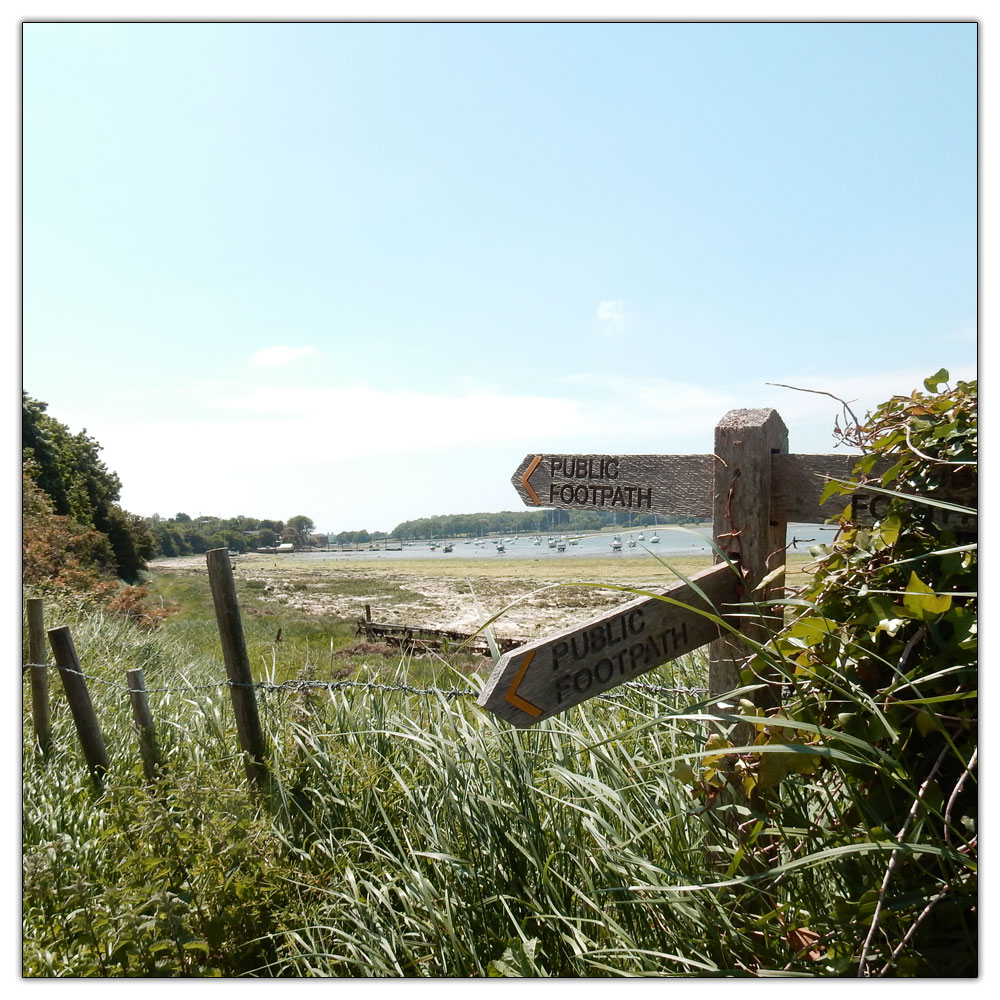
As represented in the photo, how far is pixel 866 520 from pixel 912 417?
239 mm

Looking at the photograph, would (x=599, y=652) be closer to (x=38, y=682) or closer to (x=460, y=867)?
(x=460, y=867)

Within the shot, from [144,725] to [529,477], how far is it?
7.34 ft

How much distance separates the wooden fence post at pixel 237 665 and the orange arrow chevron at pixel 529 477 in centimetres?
124

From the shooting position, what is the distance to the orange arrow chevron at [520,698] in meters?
1.36

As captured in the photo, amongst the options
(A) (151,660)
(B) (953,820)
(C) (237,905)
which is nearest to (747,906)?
(B) (953,820)

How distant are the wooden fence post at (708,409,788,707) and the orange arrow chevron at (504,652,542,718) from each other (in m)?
0.63

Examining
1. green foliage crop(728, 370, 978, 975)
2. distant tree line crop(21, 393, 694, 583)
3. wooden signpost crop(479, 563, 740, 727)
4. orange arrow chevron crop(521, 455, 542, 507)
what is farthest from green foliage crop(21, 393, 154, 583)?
green foliage crop(728, 370, 978, 975)

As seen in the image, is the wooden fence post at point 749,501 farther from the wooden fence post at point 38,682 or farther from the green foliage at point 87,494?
the green foliage at point 87,494

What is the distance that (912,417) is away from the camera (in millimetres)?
1410

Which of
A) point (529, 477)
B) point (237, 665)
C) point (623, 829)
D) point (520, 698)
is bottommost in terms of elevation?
point (623, 829)

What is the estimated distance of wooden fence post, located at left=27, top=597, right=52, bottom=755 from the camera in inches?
146

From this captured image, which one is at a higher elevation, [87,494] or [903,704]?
[87,494]

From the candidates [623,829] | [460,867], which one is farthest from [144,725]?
[623,829]

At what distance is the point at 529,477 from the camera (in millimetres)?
1920
